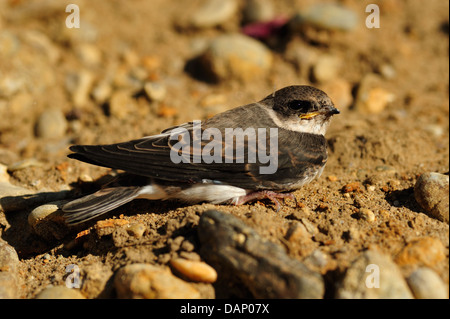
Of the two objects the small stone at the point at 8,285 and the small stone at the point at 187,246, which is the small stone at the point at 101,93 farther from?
the small stone at the point at 187,246

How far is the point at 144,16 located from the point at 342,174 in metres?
5.06

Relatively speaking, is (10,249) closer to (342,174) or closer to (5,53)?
(342,174)

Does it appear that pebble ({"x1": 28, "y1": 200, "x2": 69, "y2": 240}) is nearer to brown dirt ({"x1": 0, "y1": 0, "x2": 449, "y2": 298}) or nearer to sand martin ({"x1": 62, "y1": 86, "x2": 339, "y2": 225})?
brown dirt ({"x1": 0, "y1": 0, "x2": 449, "y2": 298})

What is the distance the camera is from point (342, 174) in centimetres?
471

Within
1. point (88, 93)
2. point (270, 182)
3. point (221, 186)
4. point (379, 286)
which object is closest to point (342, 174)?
point (270, 182)

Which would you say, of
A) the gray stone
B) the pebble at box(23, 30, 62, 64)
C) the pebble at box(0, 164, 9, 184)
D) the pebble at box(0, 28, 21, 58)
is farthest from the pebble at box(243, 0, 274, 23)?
the gray stone

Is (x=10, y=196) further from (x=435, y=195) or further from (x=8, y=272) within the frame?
(x=435, y=195)

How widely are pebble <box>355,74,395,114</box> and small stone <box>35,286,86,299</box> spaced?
462 centimetres

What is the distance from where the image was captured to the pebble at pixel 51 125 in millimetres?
6214

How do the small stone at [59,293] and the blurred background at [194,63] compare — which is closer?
the small stone at [59,293]

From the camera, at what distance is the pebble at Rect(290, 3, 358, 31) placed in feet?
22.9

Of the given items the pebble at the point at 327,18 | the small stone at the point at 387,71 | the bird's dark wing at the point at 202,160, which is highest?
the pebble at the point at 327,18

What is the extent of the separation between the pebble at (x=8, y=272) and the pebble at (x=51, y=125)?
2.51 meters

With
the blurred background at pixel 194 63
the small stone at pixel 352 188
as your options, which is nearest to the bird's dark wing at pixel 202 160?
the small stone at pixel 352 188
